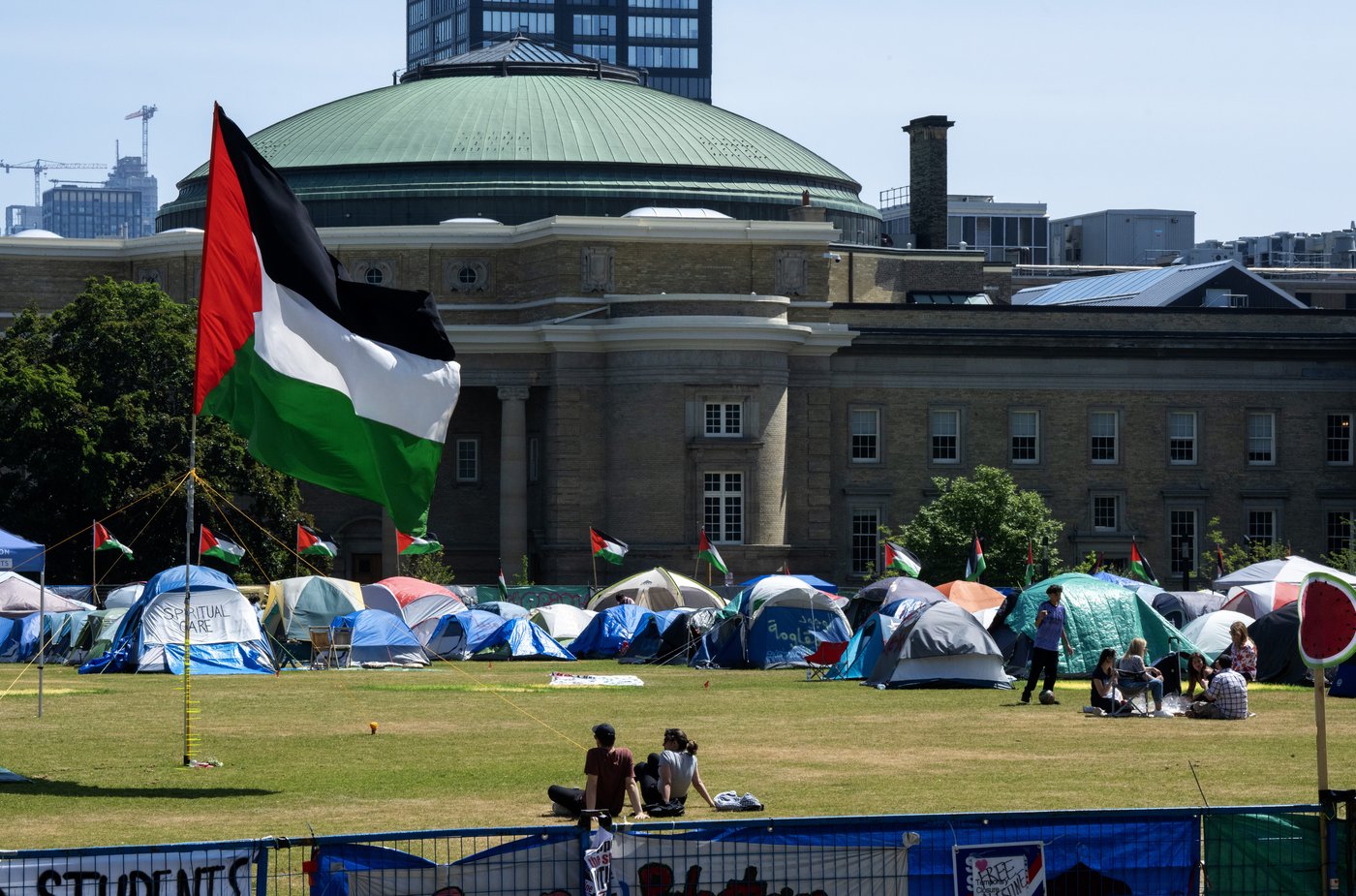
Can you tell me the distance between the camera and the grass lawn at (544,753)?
2036 centimetres

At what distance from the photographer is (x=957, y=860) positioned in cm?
1301

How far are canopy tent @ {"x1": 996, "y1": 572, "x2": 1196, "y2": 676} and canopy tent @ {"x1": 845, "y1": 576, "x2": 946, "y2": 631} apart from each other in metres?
6.25

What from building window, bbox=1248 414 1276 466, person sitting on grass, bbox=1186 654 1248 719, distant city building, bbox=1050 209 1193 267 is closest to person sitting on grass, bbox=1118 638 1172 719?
person sitting on grass, bbox=1186 654 1248 719

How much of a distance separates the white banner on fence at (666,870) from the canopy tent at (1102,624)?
25158 mm

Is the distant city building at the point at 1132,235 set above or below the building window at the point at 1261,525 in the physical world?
above

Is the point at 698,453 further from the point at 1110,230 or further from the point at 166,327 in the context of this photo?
the point at 1110,230

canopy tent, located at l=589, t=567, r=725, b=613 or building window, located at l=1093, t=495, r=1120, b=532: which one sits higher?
building window, located at l=1093, t=495, r=1120, b=532

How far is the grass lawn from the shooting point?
20.4m

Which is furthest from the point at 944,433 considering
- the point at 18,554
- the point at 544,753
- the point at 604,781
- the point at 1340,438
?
the point at 604,781

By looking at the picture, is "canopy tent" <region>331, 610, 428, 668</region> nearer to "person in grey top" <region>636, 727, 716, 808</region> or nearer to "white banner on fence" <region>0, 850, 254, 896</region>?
"person in grey top" <region>636, 727, 716, 808</region>

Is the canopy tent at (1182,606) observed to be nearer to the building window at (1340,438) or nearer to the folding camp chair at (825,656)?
the folding camp chair at (825,656)

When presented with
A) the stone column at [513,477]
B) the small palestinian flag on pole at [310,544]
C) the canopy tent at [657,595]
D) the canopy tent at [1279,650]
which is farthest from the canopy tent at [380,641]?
the stone column at [513,477]

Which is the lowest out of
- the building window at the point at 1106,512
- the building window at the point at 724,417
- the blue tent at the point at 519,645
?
the blue tent at the point at 519,645

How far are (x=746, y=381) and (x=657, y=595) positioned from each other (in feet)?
54.5
